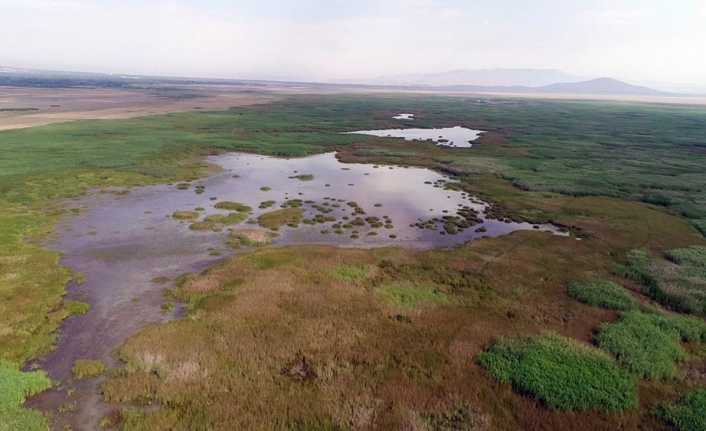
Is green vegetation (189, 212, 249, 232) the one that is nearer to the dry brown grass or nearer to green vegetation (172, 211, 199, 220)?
green vegetation (172, 211, 199, 220)

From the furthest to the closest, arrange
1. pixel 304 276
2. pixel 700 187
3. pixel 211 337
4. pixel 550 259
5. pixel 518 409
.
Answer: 1. pixel 700 187
2. pixel 550 259
3. pixel 304 276
4. pixel 211 337
5. pixel 518 409

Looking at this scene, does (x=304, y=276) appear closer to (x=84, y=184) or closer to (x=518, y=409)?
(x=518, y=409)

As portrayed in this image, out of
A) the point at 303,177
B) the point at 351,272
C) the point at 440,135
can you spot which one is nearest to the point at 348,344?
the point at 351,272

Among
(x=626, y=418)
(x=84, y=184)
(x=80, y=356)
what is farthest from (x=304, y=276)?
(x=84, y=184)

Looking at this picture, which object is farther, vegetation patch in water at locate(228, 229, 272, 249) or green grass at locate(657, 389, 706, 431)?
vegetation patch in water at locate(228, 229, 272, 249)

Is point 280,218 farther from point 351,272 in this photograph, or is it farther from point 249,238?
point 351,272

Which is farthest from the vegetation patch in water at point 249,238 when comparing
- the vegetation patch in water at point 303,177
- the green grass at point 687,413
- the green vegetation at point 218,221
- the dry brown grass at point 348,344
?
the green grass at point 687,413

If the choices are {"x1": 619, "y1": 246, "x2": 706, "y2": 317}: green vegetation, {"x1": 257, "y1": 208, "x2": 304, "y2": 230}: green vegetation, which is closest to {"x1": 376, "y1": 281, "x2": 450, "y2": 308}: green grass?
{"x1": 619, "y1": 246, "x2": 706, "y2": 317}: green vegetation
